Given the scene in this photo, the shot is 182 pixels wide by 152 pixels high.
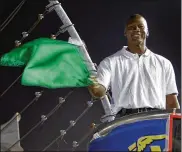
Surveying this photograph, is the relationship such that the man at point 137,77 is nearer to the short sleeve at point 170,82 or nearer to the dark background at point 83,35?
the short sleeve at point 170,82

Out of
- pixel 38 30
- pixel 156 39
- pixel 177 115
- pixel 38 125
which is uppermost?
pixel 38 30

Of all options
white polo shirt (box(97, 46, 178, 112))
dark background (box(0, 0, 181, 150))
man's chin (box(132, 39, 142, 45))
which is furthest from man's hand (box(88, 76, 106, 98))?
dark background (box(0, 0, 181, 150))

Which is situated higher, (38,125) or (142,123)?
(142,123)

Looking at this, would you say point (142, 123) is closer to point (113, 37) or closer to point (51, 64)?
point (51, 64)

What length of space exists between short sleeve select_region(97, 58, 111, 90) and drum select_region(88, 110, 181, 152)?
0.55 feet

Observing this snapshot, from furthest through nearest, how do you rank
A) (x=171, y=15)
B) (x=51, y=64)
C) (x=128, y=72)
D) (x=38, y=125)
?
(x=38, y=125) < (x=171, y=15) < (x=128, y=72) < (x=51, y=64)

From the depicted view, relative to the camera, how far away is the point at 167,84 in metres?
1.09

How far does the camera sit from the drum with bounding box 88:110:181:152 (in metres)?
0.72

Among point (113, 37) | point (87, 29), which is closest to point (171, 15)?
point (113, 37)

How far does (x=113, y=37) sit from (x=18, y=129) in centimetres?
65

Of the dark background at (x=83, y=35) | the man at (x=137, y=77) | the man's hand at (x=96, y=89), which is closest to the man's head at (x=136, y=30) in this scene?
the man at (x=137, y=77)

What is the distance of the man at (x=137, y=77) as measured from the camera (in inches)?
39.2

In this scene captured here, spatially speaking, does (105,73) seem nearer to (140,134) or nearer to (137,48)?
(137,48)

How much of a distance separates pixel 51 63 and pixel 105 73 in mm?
272
